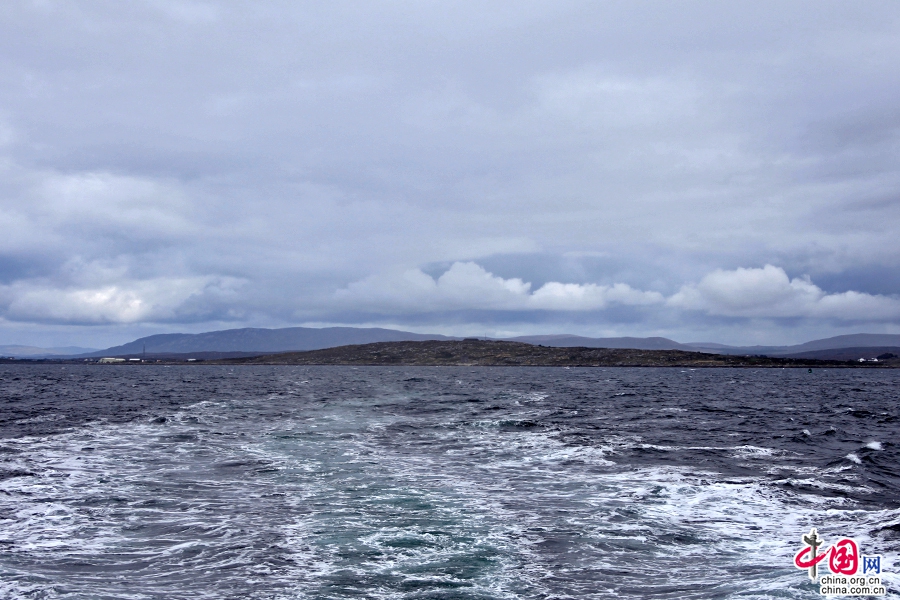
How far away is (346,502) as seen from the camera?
2236cm

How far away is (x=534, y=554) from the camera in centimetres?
1684

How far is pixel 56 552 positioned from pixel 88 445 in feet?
70.5

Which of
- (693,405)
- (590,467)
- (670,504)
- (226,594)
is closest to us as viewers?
(226,594)

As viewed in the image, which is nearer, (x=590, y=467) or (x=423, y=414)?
(x=590, y=467)

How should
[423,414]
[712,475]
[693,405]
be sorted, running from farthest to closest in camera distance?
1. [693,405]
2. [423,414]
3. [712,475]

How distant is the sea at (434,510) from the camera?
48.7ft

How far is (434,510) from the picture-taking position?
21.2 metres

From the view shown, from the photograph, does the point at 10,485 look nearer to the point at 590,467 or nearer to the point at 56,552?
the point at 56,552

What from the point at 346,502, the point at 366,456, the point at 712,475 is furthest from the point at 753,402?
the point at 346,502

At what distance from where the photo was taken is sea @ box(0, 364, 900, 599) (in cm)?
1485

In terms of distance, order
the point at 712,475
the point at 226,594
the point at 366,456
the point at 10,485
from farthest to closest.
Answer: the point at 366,456, the point at 712,475, the point at 10,485, the point at 226,594

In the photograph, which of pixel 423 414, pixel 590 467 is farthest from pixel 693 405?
pixel 590 467

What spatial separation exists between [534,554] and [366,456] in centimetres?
1668

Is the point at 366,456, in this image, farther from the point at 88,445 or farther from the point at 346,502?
the point at 88,445
